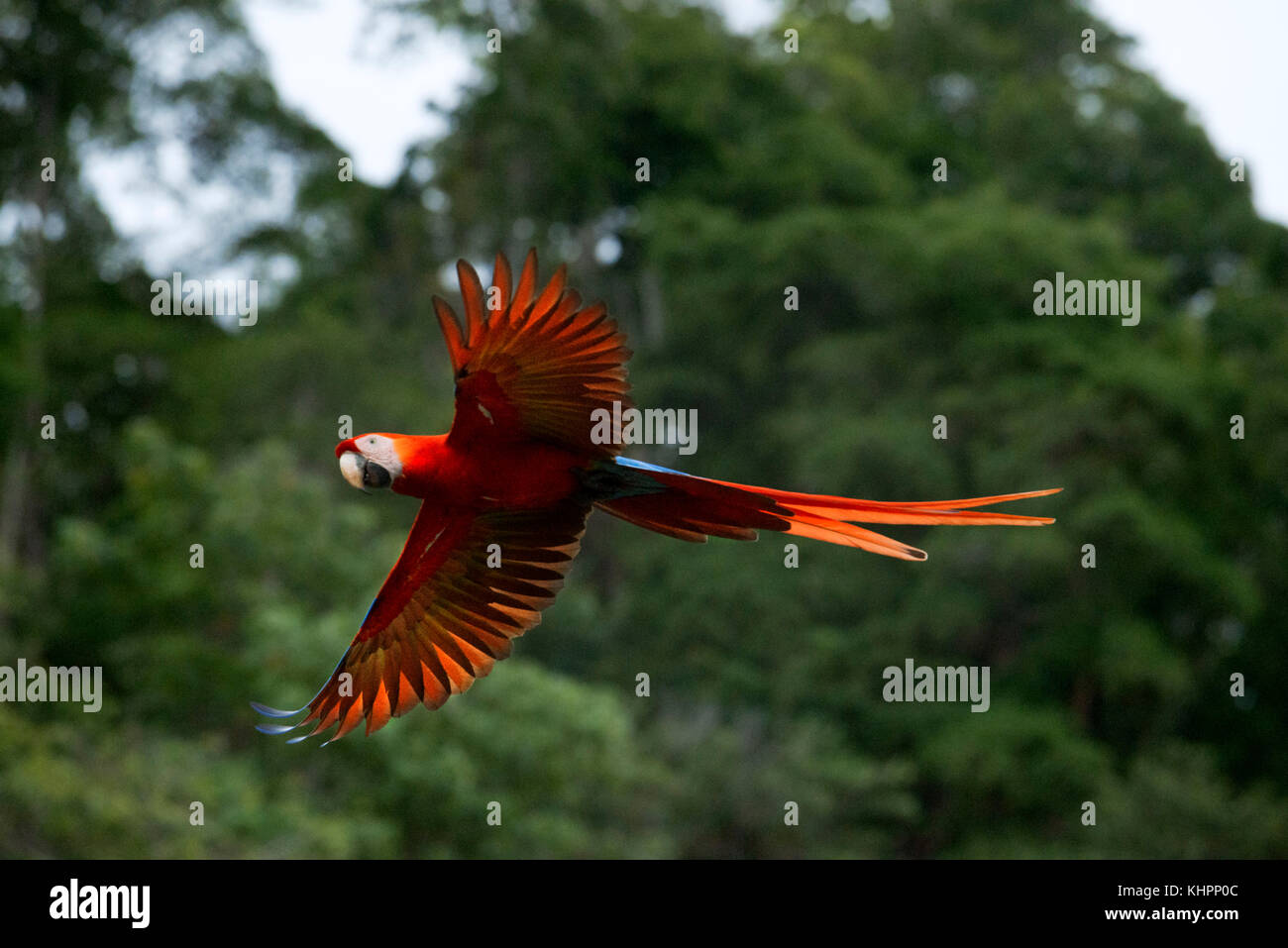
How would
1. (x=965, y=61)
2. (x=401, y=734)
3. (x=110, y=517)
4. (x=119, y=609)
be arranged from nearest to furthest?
(x=401, y=734) → (x=119, y=609) → (x=110, y=517) → (x=965, y=61)

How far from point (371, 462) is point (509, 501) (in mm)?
407

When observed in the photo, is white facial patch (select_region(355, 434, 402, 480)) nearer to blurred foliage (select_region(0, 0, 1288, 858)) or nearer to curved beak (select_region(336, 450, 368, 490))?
curved beak (select_region(336, 450, 368, 490))

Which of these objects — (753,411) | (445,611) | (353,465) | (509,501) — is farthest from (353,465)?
(753,411)

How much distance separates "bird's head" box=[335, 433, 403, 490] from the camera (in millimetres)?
3246

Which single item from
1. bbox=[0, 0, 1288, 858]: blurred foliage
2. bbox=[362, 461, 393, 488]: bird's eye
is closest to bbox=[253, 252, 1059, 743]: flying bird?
bbox=[362, 461, 393, 488]: bird's eye

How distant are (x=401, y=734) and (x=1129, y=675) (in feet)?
26.4

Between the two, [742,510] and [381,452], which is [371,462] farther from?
[742,510]

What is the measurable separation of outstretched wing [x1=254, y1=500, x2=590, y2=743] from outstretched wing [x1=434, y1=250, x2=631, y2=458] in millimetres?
473

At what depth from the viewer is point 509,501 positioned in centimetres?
357

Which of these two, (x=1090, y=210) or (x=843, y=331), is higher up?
(x=1090, y=210)

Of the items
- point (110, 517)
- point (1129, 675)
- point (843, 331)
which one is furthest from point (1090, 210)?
point (110, 517)

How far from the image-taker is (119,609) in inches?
528

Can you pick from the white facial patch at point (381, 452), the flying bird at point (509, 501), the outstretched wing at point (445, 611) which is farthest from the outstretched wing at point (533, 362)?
the outstretched wing at point (445, 611)

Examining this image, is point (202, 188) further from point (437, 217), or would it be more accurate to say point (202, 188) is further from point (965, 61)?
point (965, 61)
